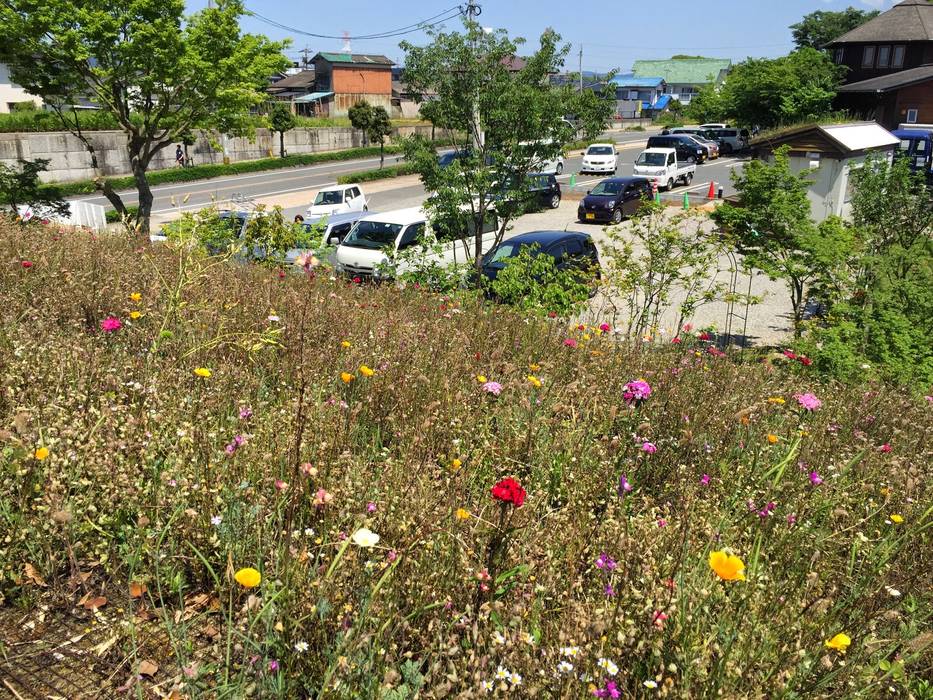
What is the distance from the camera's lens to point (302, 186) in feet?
117

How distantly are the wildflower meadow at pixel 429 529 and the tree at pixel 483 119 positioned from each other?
1004 centimetres

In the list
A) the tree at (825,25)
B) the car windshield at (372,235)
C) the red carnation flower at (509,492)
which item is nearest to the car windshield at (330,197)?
the car windshield at (372,235)

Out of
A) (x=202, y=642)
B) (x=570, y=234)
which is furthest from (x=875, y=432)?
(x=570, y=234)

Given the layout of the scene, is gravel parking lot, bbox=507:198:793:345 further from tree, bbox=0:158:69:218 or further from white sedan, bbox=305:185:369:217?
tree, bbox=0:158:69:218

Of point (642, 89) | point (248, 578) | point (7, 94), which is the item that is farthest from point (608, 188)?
point (642, 89)

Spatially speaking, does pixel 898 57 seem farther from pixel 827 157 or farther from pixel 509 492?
pixel 509 492

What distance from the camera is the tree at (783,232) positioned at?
10.5 meters

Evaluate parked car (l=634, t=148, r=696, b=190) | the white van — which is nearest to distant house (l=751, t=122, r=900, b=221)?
parked car (l=634, t=148, r=696, b=190)

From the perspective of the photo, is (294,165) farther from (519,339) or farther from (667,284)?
(519,339)

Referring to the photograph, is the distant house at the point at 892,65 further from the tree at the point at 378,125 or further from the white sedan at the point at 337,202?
the white sedan at the point at 337,202

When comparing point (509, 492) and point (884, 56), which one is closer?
point (509, 492)

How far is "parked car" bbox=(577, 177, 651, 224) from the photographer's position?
25.1 metres

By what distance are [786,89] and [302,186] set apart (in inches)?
1232

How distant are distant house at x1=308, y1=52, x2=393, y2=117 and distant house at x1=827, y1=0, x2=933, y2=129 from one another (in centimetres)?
3873
